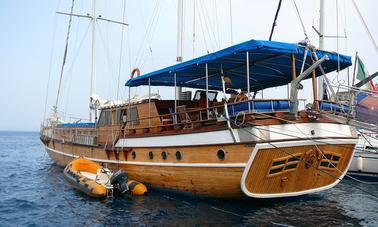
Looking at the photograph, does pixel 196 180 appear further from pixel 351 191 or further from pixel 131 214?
pixel 351 191

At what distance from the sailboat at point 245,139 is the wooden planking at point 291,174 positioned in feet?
0.10

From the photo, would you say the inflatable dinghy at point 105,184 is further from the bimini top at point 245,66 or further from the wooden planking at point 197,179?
the bimini top at point 245,66

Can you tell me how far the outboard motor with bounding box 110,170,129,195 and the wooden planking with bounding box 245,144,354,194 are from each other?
15.5 ft

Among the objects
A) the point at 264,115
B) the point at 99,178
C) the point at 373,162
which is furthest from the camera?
the point at 373,162

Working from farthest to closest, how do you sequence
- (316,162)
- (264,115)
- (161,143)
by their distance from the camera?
(161,143) → (316,162) → (264,115)

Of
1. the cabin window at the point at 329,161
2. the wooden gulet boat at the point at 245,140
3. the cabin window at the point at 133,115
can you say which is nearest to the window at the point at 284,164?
the wooden gulet boat at the point at 245,140

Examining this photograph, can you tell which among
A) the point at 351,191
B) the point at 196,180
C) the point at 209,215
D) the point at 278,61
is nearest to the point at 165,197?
the point at 196,180

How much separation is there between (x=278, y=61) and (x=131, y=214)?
690 centimetres

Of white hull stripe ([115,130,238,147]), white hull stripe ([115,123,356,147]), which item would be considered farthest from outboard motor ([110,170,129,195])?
white hull stripe ([115,123,356,147])

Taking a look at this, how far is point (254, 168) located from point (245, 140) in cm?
81

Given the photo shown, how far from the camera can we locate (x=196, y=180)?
425 inches

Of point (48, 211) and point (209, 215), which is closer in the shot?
point (209, 215)

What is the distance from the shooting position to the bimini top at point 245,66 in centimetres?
964

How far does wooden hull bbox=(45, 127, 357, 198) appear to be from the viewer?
9312 mm
